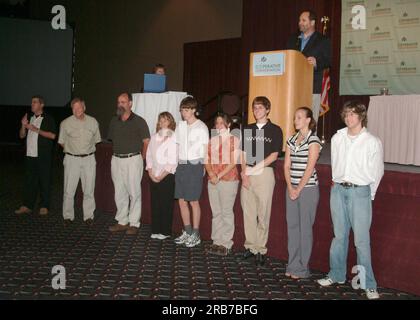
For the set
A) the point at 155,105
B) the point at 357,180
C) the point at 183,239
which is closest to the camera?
the point at 357,180

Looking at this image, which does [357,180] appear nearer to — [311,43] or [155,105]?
[311,43]

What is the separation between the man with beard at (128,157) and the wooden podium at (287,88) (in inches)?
55.3

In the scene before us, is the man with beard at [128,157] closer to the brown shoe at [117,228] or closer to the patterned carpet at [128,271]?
the brown shoe at [117,228]

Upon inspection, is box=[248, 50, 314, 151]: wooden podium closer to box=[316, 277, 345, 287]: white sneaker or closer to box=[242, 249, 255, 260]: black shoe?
box=[242, 249, 255, 260]: black shoe

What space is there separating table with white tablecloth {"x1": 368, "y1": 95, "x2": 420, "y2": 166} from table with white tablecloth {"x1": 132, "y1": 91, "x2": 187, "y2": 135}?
2.24 meters

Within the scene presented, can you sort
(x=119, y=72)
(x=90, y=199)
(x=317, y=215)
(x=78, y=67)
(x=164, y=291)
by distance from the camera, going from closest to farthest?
(x=164, y=291), (x=317, y=215), (x=90, y=199), (x=119, y=72), (x=78, y=67)

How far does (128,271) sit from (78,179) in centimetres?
217

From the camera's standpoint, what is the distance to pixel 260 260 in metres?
4.41

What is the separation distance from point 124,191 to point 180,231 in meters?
0.76

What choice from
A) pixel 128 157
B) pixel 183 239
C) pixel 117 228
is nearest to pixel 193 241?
pixel 183 239

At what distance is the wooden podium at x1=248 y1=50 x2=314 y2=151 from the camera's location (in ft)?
14.4

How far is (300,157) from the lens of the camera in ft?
12.9
